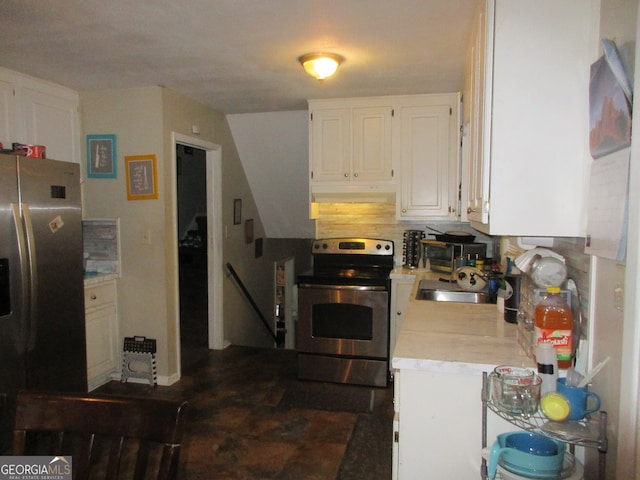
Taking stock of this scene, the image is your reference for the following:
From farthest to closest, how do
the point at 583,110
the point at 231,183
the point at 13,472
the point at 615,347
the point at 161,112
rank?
the point at 231,183
the point at 161,112
the point at 583,110
the point at 615,347
the point at 13,472

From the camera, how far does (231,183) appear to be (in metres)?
4.50

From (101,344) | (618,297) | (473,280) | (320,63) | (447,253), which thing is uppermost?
(320,63)

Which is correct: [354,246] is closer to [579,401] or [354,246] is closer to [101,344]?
[101,344]

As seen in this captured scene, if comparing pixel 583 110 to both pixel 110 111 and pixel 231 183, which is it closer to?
pixel 110 111

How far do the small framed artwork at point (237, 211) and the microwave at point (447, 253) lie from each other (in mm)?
1934

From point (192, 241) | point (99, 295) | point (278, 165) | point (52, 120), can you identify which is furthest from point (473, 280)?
point (192, 241)

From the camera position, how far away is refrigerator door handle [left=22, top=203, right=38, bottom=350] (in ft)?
7.99

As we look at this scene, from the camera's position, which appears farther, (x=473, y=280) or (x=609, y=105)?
(x=473, y=280)

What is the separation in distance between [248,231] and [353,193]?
1.66 meters

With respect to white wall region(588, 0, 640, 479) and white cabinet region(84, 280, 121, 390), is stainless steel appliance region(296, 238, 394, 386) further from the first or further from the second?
white wall region(588, 0, 640, 479)

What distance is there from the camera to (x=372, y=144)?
145 inches

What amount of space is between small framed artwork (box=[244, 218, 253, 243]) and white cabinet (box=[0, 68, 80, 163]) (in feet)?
6.05

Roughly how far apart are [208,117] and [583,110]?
3.26 metres

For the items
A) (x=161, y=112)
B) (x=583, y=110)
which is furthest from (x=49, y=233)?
(x=583, y=110)
